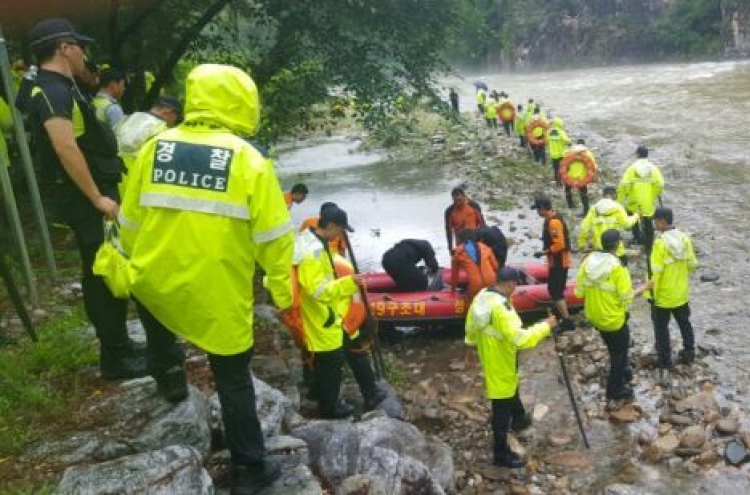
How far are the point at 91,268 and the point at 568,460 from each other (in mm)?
4006

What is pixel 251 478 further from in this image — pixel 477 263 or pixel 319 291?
pixel 477 263

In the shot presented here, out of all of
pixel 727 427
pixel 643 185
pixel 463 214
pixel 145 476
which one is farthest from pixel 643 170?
pixel 145 476

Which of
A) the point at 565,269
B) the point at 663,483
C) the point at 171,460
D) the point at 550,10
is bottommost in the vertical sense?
the point at 663,483

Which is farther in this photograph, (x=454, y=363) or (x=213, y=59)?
(x=213, y=59)

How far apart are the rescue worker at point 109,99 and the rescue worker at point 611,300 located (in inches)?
163

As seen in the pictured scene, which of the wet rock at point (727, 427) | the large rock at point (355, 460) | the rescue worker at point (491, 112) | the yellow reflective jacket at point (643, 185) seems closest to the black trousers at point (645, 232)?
the yellow reflective jacket at point (643, 185)

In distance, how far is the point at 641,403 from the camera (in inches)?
259

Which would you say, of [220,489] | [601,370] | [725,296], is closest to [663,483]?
[601,370]

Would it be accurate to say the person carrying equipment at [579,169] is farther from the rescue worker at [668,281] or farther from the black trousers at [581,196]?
the rescue worker at [668,281]

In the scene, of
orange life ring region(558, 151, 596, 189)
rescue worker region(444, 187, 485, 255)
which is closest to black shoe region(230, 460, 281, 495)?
rescue worker region(444, 187, 485, 255)

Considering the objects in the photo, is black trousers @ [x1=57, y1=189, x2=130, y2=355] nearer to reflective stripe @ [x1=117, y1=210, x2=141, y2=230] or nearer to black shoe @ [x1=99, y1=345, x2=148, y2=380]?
black shoe @ [x1=99, y1=345, x2=148, y2=380]

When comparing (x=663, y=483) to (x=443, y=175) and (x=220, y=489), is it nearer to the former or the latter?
(x=220, y=489)

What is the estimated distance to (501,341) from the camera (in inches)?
215

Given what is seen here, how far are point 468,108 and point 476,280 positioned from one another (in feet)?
90.0
